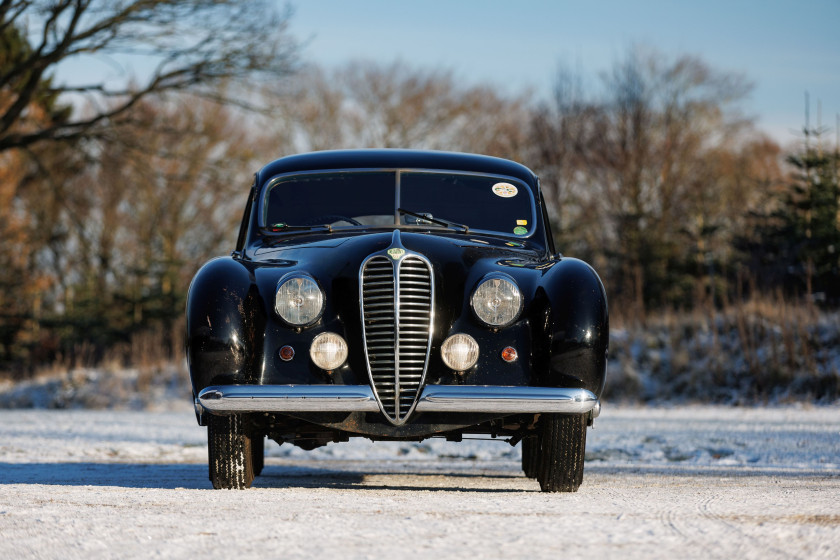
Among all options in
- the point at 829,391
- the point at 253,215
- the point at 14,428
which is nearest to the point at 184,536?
the point at 253,215

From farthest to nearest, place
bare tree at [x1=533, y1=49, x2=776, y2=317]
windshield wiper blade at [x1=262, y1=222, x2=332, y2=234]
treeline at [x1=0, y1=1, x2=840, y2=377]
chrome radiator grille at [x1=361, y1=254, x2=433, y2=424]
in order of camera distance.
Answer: bare tree at [x1=533, y1=49, x2=776, y2=317]
treeline at [x1=0, y1=1, x2=840, y2=377]
windshield wiper blade at [x1=262, y1=222, x2=332, y2=234]
chrome radiator grille at [x1=361, y1=254, x2=433, y2=424]

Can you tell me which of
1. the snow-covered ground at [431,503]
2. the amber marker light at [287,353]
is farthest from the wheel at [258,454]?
the amber marker light at [287,353]

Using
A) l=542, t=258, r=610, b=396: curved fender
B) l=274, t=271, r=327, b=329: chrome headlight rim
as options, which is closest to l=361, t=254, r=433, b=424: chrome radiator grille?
l=274, t=271, r=327, b=329: chrome headlight rim

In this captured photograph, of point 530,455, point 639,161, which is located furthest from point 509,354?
point 639,161

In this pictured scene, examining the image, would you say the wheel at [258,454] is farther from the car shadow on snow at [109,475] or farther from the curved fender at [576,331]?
the curved fender at [576,331]

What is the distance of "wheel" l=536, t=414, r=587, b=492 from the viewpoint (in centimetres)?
578

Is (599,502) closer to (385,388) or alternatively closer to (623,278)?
(385,388)

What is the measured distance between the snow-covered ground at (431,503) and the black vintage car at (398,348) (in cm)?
38

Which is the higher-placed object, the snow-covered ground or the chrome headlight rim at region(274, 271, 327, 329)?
the chrome headlight rim at region(274, 271, 327, 329)

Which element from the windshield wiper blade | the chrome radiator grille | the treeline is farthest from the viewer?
the treeline

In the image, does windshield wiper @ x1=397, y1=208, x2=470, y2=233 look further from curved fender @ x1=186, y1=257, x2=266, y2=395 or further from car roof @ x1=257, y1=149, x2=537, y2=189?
curved fender @ x1=186, y1=257, x2=266, y2=395

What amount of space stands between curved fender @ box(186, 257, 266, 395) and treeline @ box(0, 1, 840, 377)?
1326 cm

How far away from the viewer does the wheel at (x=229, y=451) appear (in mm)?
5789

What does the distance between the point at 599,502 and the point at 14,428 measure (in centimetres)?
923
